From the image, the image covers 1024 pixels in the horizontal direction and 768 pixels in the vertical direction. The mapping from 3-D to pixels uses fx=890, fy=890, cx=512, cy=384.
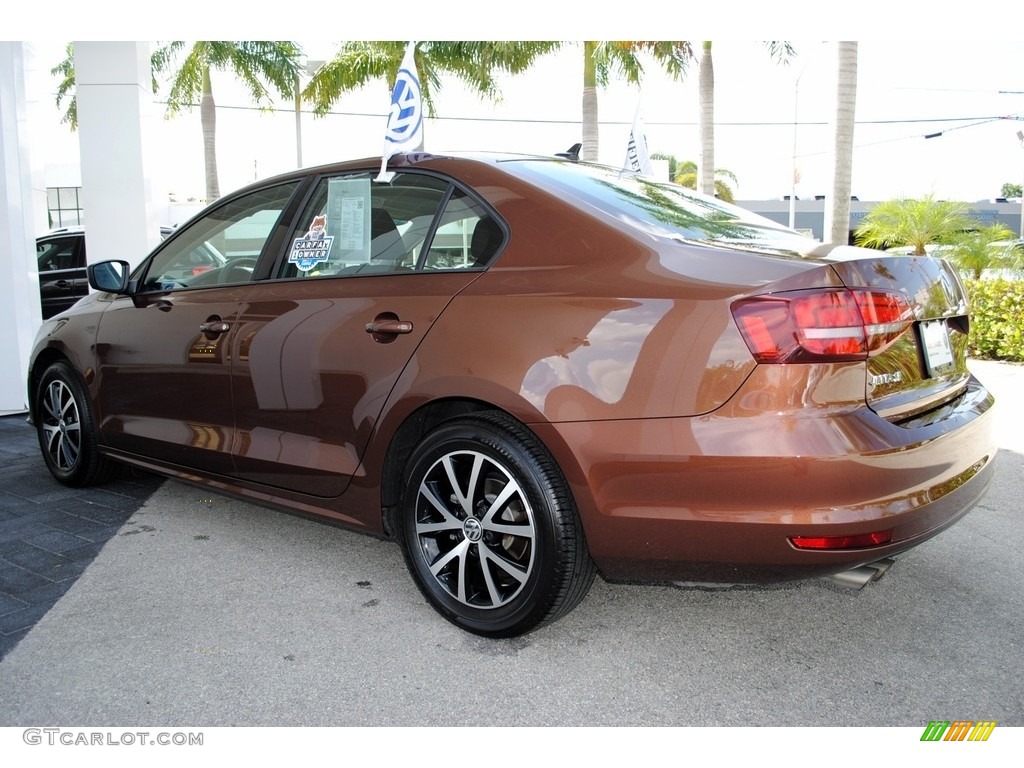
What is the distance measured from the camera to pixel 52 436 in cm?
511

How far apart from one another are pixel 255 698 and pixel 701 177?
15.7 metres

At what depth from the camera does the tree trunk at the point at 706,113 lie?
52.2ft

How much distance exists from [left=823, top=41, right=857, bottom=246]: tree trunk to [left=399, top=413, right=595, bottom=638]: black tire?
28.9ft

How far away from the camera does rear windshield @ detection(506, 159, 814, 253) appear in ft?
9.68

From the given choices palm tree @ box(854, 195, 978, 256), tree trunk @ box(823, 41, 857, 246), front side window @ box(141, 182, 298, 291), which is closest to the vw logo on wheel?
front side window @ box(141, 182, 298, 291)

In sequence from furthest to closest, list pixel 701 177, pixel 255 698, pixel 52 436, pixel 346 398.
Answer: pixel 701 177 < pixel 52 436 < pixel 346 398 < pixel 255 698

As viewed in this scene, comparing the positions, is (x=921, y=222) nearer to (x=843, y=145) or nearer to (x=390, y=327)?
(x=843, y=145)

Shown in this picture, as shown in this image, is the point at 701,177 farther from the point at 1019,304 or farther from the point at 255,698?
the point at 255,698

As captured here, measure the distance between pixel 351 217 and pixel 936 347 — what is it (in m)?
2.23

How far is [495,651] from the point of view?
3020mm

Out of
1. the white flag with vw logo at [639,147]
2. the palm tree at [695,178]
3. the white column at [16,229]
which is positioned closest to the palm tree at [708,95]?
the white flag with vw logo at [639,147]

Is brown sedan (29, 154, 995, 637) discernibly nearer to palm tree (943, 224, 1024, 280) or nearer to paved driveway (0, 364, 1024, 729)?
paved driveway (0, 364, 1024, 729)

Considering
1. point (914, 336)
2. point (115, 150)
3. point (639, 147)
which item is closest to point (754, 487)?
point (914, 336)
